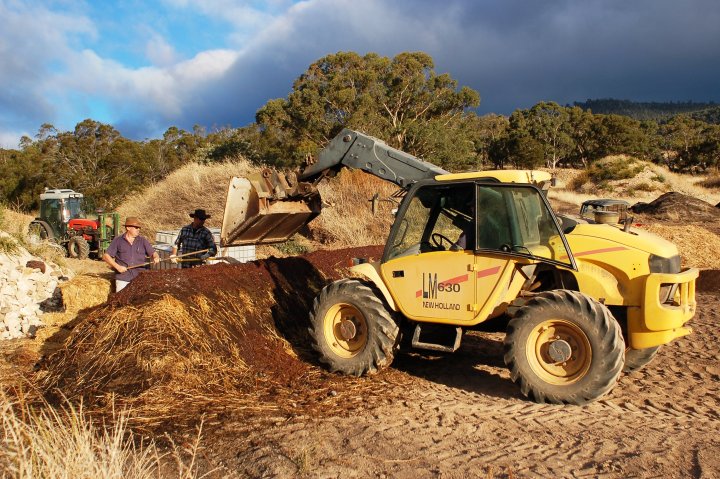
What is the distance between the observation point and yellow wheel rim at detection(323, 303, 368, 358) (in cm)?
676

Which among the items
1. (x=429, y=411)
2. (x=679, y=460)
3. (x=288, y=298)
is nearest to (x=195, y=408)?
(x=429, y=411)

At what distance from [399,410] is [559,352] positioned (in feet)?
5.11

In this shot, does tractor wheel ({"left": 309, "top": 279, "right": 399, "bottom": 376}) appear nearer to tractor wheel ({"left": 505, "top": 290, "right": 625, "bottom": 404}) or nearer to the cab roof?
tractor wheel ({"left": 505, "top": 290, "right": 625, "bottom": 404})

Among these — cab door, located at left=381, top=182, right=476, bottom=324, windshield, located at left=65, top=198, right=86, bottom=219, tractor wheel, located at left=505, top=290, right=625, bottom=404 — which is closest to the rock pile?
cab door, located at left=381, top=182, right=476, bottom=324

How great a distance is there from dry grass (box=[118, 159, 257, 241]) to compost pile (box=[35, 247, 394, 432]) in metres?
14.5

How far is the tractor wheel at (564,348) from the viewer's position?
539 cm

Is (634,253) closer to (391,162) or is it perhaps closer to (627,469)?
(627,469)

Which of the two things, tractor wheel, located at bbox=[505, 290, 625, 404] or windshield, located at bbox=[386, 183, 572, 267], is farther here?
windshield, located at bbox=[386, 183, 572, 267]

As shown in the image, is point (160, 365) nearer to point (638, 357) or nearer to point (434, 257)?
point (434, 257)

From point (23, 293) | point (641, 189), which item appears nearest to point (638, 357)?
point (23, 293)

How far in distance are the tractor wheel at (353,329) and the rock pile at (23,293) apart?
14.4ft

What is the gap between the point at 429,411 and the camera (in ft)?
18.0

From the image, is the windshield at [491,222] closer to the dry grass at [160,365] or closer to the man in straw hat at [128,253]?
the dry grass at [160,365]

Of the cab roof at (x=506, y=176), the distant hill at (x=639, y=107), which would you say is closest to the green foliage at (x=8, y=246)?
the cab roof at (x=506, y=176)
